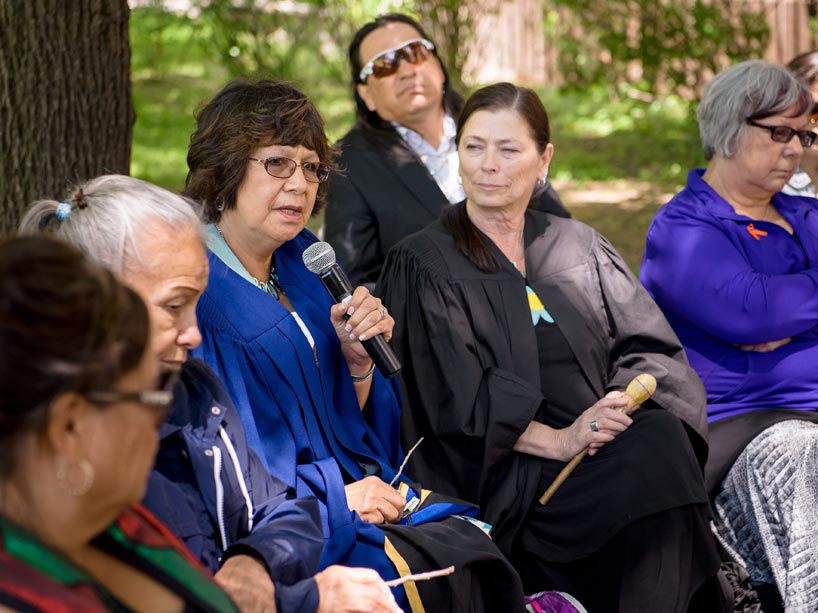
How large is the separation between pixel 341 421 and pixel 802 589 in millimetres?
1725

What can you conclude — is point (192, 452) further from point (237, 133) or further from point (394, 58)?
point (394, 58)

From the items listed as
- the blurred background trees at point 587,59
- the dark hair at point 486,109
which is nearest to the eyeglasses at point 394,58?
the dark hair at point 486,109

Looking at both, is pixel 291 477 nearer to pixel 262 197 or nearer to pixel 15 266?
pixel 262 197

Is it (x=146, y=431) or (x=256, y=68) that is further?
(x=256, y=68)

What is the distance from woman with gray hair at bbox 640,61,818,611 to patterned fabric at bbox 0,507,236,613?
2.46 metres

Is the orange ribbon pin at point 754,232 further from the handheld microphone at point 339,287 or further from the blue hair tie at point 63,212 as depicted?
the blue hair tie at point 63,212

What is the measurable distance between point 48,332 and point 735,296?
9.84ft

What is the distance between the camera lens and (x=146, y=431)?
1759 millimetres

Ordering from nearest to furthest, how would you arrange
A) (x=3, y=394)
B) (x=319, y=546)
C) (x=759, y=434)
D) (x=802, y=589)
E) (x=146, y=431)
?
1. (x=3, y=394)
2. (x=146, y=431)
3. (x=319, y=546)
4. (x=802, y=589)
5. (x=759, y=434)

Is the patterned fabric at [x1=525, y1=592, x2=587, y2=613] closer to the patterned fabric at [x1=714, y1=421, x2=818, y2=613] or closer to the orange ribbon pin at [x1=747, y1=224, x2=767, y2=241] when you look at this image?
the patterned fabric at [x1=714, y1=421, x2=818, y2=613]

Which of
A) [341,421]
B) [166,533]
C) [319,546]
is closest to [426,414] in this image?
[341,421]

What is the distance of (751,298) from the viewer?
4.02 metres

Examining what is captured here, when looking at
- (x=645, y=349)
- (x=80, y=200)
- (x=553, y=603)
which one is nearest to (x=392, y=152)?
(x=645, y=349)

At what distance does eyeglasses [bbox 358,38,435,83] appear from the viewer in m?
5.06
